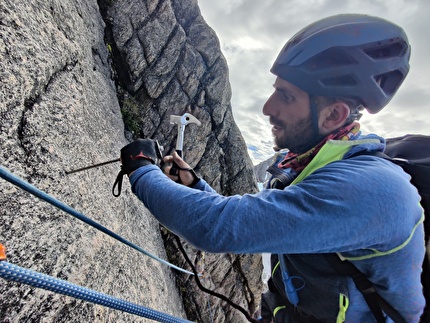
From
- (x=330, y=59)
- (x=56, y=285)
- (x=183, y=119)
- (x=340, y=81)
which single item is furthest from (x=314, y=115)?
(x=183, y=119)

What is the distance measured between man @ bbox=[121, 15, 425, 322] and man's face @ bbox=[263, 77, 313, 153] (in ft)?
0.04

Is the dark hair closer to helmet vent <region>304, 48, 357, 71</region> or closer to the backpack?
helmet vent <region>304, 48, 357, 71</region>

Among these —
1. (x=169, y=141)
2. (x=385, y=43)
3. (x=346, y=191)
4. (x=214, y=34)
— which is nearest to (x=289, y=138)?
(x=346, y=191)

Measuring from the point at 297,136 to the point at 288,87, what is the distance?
63 cm

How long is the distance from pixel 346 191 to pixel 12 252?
3.16 m

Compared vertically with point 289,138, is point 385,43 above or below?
above

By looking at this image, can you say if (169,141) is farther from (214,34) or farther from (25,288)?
(25,288)

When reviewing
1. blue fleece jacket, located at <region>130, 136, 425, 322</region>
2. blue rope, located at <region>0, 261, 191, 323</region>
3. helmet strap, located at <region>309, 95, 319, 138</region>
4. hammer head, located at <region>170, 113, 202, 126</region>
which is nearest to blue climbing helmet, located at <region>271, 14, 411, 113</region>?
helmet strap, located at <region>309, 95, 319, 138</region>

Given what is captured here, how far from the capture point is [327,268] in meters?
2.26

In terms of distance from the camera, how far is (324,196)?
1.54 meters

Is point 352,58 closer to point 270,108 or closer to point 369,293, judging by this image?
point 270,108

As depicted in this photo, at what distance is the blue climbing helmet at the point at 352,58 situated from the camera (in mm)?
2752

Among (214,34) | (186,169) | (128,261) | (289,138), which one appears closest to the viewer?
(289,138)

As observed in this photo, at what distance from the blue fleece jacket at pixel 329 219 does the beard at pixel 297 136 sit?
2.66 feet
